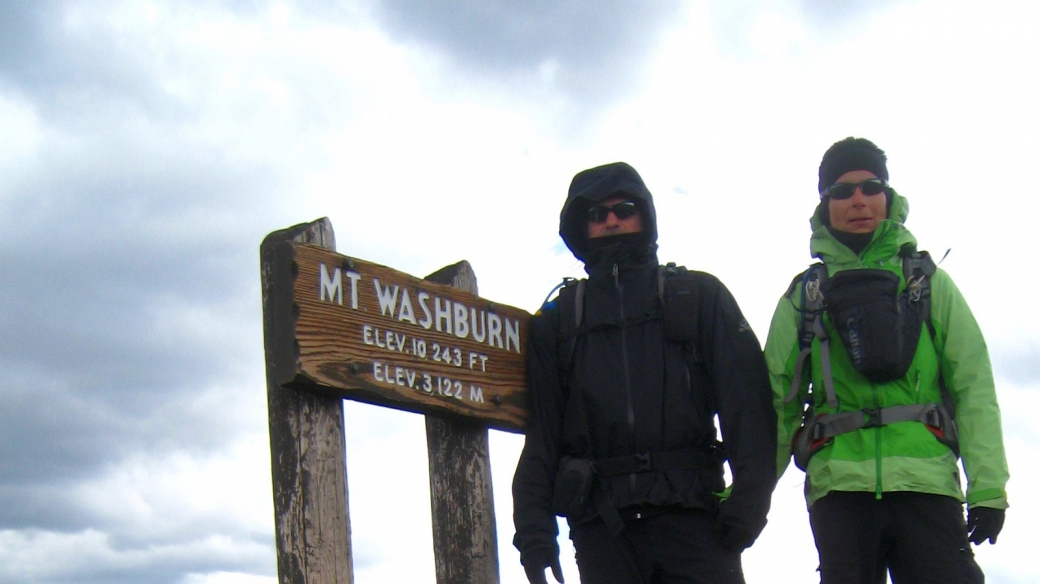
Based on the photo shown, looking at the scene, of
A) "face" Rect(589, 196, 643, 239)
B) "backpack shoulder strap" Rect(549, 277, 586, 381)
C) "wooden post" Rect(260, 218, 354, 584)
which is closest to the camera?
"wooden post" Rect(260, 218, 354, 584)

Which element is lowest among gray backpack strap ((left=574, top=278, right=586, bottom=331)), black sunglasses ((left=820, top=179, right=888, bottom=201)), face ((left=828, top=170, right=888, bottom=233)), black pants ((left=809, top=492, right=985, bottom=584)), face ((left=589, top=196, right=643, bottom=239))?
black pants ((left=809, top=492, right=985, bottom=584))

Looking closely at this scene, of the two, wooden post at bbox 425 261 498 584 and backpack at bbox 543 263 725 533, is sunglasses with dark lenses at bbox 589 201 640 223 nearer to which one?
backpack at bbox 543 263 725 533

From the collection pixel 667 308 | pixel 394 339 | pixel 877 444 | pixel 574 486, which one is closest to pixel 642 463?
pixel 574 486

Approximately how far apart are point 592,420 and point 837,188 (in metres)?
1.53

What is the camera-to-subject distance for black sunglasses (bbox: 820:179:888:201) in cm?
523

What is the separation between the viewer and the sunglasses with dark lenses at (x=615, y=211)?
5.75 metres

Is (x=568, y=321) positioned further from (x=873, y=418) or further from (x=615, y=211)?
(x=873, y=418)

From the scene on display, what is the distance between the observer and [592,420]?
17.5 feet

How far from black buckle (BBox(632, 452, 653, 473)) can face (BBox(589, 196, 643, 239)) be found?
1.18m

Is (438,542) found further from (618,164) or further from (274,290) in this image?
(618,164)

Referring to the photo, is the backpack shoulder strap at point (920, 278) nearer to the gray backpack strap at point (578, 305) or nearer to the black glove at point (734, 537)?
the black glove at point (734, 537)

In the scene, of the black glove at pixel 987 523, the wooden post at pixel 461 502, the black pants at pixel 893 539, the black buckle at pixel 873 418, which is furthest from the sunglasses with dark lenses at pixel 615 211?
the black glove at pixel 987 523

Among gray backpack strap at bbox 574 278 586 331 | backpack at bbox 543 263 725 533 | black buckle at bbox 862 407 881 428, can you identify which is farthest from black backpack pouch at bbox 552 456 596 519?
black buckle at bbox 862 407 881 428

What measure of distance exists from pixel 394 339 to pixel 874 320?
2.05 meters
